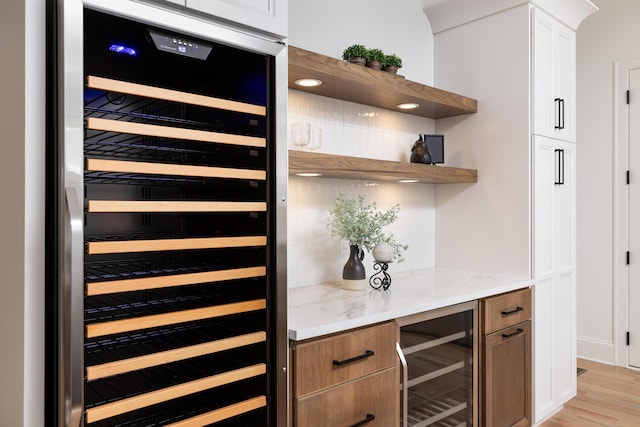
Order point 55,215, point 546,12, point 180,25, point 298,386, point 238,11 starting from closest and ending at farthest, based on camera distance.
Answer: point 55,215 → point 180,25 → point 238,11 → point 298,386 → point 546,12

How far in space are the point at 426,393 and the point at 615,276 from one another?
2.66m

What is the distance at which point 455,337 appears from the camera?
2.24 meters

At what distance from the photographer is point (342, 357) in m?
1.68

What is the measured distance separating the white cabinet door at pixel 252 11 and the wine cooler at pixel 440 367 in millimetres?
1213

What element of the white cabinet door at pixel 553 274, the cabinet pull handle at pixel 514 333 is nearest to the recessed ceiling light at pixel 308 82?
the white cabinet door at pixel 553 274

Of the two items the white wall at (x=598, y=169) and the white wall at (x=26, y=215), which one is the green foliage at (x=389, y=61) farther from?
the white wall at (x=598, y=169)

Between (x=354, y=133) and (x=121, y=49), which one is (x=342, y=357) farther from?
(x=354, y=133)

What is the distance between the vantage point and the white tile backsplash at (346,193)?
2373 mm

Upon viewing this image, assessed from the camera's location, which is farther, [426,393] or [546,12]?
[546,12]

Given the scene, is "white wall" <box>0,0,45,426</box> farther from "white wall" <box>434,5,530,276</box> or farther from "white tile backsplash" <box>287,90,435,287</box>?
"white wall" <box>434,5,530,276</box>

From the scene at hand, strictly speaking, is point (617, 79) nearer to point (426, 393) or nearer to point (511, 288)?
point (511, 288)

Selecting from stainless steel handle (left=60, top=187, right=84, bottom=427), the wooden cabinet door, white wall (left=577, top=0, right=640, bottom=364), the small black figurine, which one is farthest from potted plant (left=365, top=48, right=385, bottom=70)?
white wall (left=577, top=0, right=640, bottom=364)

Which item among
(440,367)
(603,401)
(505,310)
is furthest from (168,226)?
(603,401)

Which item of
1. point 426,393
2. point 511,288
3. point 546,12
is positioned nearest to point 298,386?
point 426,393
